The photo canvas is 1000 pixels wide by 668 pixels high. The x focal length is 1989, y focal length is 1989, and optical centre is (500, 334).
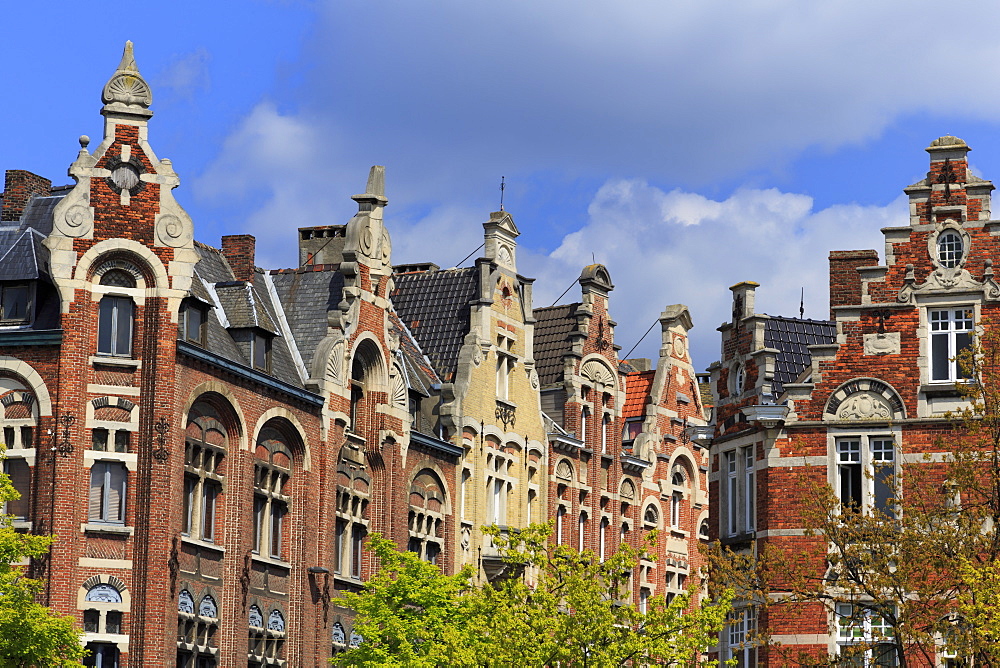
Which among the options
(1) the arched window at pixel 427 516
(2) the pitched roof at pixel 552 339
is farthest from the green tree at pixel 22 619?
(2) the pitched roof at pixel 552 339


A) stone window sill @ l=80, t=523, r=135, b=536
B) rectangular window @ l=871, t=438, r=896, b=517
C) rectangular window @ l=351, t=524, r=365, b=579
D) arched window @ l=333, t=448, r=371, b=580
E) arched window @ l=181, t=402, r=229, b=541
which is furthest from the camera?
rectangular window @ l=351, t=524, r=365, b=579

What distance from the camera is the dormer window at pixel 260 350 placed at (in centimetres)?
5750

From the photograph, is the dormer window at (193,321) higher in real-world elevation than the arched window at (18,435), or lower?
higher

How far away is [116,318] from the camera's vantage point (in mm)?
52188

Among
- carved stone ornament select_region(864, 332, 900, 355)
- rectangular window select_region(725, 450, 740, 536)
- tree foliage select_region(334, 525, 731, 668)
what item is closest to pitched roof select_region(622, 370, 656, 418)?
rectangular window select_region(725, 450, 740, 536)

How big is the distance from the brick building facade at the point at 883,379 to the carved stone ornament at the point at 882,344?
1.0 inches

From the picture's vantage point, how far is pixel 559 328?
7712 centimetres

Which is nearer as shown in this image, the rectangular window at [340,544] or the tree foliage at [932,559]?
the tree foliage at [932,559]

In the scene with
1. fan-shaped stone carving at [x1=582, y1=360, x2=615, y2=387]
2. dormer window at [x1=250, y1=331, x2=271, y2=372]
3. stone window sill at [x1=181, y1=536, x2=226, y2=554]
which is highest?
fan-shaped stone carving at [x1=582, y1=360, x2=615, y2=387]

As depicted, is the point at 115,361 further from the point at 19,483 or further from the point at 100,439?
the point at 19,483

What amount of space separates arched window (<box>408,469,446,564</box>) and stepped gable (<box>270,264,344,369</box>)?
21.3ft

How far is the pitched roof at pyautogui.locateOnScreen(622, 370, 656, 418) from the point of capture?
8275 cm

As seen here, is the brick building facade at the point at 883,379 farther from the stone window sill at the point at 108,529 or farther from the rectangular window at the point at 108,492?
the rectangular window at the point at 108,492

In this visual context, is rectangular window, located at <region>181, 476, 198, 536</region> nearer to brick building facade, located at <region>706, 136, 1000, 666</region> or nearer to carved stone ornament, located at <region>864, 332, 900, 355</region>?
brick building facade, located at <region>706, 136, 1000, 666</region>
